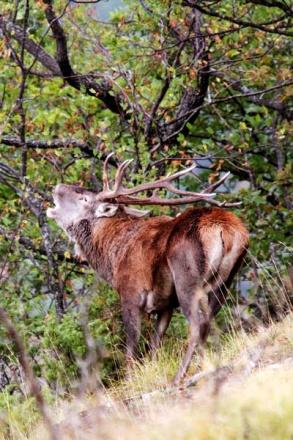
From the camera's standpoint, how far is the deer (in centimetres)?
845

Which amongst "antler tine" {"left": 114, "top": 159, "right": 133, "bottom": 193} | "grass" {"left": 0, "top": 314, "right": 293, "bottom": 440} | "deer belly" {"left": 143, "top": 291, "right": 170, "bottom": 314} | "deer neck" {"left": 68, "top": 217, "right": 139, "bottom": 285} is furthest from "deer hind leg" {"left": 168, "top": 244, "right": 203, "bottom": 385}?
"antler tine" {"left": 114, "top": 159, "right": 133, "bottom": 193}

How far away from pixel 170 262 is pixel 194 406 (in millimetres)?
3212

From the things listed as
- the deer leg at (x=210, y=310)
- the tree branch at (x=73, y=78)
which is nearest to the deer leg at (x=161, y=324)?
the deer leg at (x=210, y=310)

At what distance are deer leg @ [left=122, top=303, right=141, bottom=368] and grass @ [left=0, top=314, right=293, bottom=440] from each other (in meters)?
0.26

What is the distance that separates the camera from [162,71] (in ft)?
36.7

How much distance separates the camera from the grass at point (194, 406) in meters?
5.10

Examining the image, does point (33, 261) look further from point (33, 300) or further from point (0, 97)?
point (0, 97)

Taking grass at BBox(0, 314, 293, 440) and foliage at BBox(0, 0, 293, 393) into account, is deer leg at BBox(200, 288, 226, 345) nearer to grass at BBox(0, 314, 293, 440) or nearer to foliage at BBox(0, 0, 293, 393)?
grass at BBox(0, 314, 293, 440)

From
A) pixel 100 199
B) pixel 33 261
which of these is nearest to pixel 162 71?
pixel 100 199

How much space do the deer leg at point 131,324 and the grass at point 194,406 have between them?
0.26 metres

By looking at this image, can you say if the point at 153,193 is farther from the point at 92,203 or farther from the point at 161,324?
the point at 161,324

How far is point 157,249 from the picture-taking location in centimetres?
920

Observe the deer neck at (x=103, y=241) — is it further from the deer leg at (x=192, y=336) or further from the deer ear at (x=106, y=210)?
the deer leg at (x=192, y=336)

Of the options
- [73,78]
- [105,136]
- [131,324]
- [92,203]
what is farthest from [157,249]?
[73,78]
